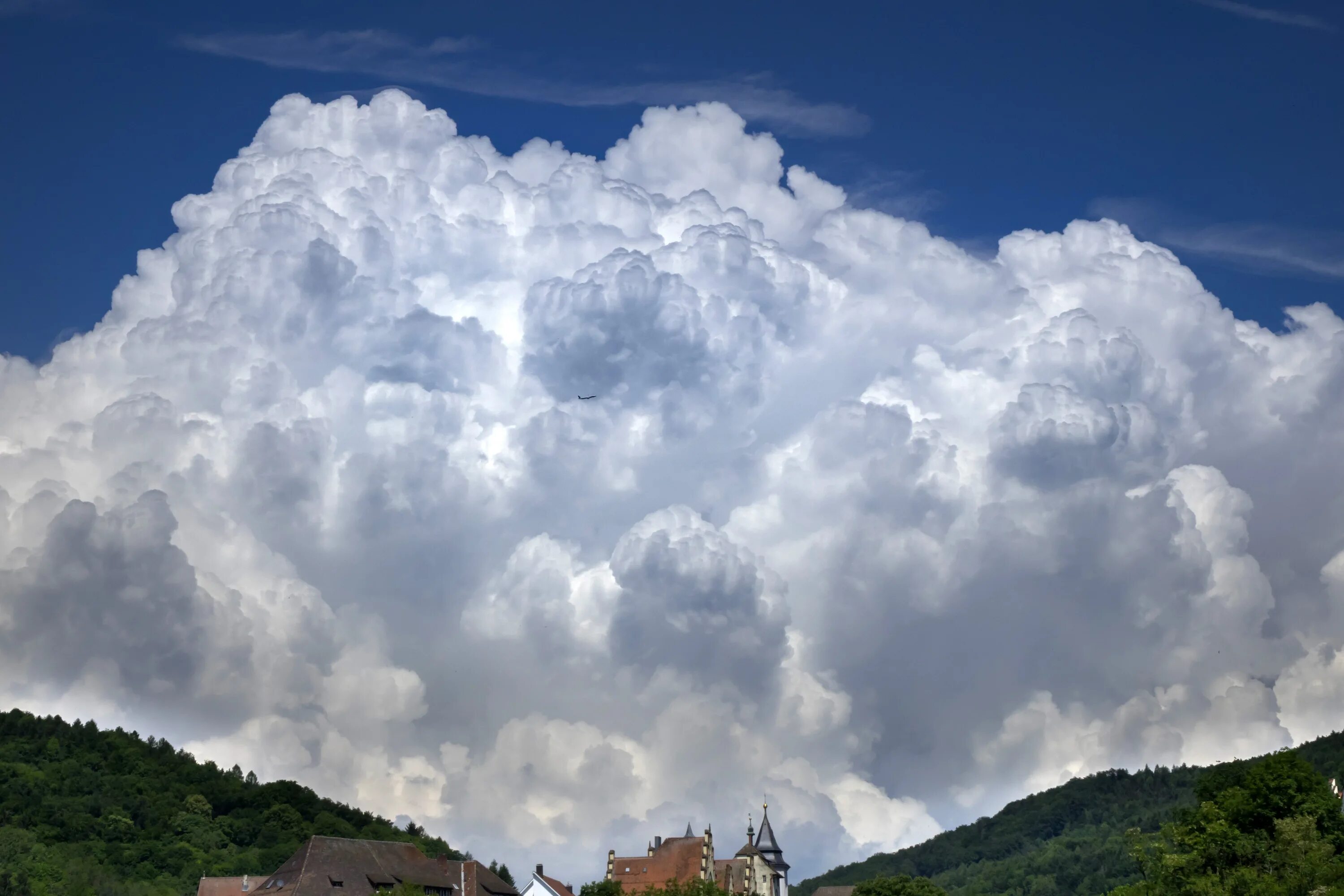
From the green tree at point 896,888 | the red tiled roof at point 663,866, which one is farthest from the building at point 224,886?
the green tree at point 896,888

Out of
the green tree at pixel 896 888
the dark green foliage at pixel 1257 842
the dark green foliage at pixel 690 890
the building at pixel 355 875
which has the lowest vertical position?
the dark green foliage at pixel 1257 842

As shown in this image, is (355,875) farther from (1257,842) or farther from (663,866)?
(1257,842)

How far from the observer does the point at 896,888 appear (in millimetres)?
178250

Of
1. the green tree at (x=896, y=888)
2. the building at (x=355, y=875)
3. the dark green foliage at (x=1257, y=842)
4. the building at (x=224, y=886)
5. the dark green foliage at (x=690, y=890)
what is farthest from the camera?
the green tree at (x=896, y=888)

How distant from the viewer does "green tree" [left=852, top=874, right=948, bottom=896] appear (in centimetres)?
17750

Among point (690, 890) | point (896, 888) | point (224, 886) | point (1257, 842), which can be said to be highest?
point (224, 886)

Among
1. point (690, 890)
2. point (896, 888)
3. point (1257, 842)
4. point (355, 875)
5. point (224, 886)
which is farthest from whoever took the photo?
point (896, 888)

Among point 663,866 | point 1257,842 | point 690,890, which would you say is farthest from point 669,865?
point 1257,842

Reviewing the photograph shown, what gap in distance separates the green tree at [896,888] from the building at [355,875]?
3824 cm

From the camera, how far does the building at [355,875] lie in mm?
161250

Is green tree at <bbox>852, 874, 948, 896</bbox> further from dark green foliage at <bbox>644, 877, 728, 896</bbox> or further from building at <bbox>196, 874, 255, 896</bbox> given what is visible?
building at <bbox>196, 874, 255, 896</bbox>

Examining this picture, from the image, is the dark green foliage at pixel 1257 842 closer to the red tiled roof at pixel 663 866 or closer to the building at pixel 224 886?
the red tiled roof at pixel 663 866

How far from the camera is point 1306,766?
128500 mm

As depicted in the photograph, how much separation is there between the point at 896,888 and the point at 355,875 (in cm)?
5460
